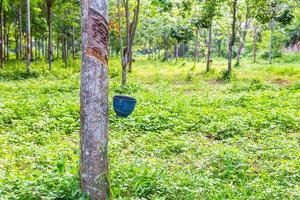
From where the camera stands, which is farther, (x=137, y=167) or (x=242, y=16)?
(x=242, y=16)

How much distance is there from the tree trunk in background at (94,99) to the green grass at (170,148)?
0.78ft

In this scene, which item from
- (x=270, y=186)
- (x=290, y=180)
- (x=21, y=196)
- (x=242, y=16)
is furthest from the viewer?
(x=242, y=16)

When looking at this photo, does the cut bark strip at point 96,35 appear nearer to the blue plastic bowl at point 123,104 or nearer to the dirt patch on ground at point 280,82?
the blue plastic bowl at point 123,104

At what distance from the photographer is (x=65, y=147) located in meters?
6.55

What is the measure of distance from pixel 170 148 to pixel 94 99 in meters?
3.31

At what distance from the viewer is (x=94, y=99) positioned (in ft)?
12.5

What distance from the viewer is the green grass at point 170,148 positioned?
4.57 meters

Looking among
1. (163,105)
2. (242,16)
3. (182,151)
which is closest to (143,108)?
(163,105)

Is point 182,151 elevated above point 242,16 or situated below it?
below

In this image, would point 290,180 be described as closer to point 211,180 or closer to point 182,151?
point 211,180

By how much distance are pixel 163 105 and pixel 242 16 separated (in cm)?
1798

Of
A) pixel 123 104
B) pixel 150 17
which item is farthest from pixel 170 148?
pixel 150 17

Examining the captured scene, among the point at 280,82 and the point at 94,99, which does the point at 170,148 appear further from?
the point at 280,82

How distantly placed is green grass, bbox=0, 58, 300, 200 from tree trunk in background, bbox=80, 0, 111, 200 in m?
0.24
